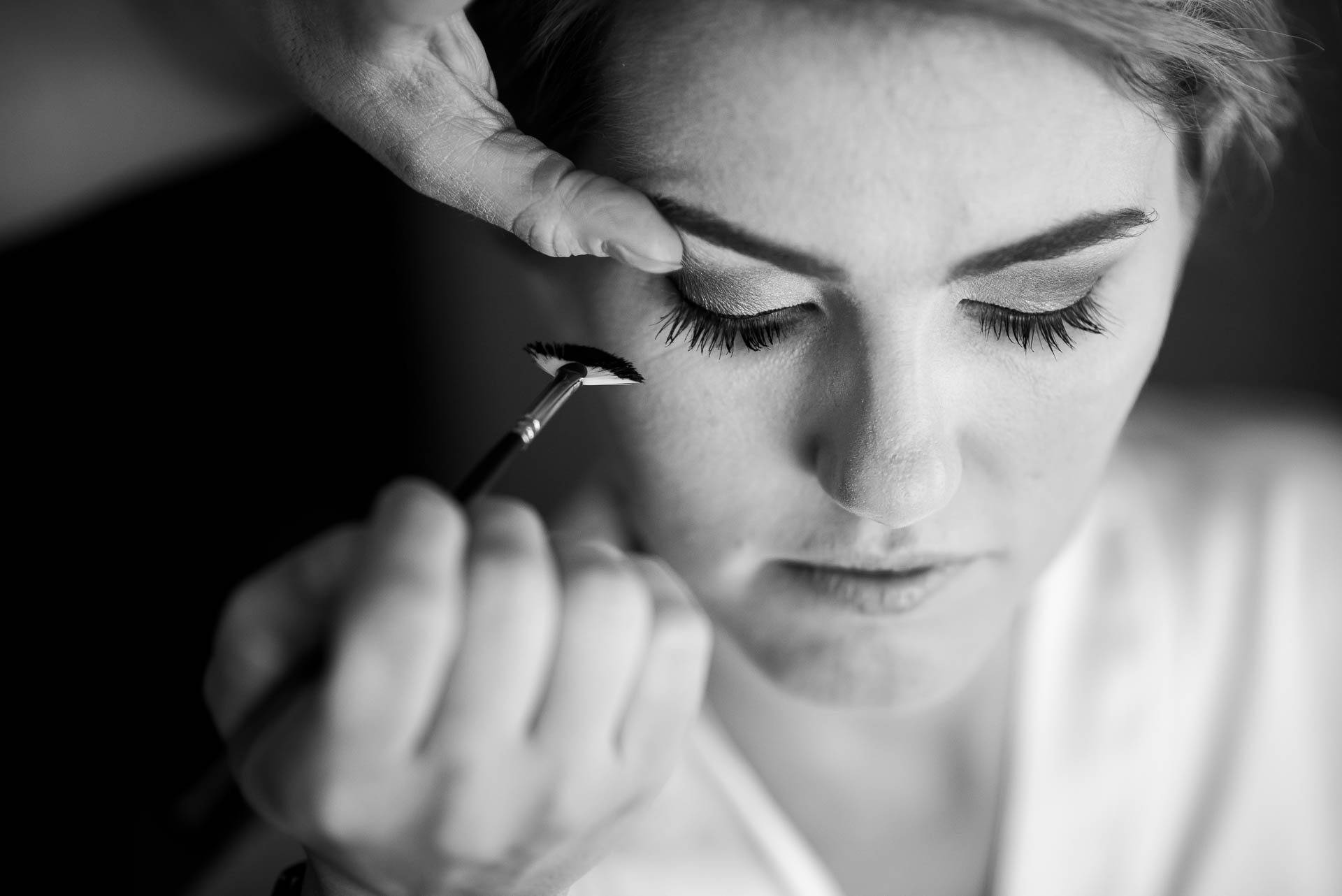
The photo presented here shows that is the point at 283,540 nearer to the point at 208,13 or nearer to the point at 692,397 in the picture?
the point at 208,13

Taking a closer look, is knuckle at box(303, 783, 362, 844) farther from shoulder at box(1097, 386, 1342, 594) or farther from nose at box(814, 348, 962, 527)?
shoulder at box(1097, 386, 1342, 594)

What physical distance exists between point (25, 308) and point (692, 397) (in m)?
0.88

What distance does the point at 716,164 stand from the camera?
646 mm

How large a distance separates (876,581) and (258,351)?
933mm

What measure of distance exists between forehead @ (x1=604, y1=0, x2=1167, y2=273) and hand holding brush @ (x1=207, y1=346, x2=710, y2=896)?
0.22 m

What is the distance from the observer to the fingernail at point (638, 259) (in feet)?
2.11

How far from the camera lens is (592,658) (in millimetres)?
507

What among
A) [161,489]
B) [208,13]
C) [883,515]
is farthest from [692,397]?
[161,489]

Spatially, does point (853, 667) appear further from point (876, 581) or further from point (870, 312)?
point (870, 312)

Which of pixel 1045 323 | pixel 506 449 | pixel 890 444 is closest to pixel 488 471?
pixel 506 449

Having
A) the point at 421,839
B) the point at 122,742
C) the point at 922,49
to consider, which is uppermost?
the point at 922,49

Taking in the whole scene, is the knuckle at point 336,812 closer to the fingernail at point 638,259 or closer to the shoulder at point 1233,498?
the fingernail at point 638,259

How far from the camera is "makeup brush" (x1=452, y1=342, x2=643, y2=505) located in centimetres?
Result: 61

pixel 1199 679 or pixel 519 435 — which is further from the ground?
pixel 1199 679
